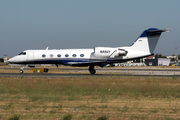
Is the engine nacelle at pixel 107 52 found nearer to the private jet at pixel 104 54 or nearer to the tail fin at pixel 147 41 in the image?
the private jet at pixel 104 54

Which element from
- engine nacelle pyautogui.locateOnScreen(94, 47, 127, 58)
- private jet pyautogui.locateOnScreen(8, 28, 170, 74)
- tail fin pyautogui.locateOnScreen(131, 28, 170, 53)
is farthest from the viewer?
tail fin pyautogui.locateOnScreen(131, 28, 170, 53)

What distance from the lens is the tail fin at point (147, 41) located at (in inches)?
1161

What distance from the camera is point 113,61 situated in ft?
97.2

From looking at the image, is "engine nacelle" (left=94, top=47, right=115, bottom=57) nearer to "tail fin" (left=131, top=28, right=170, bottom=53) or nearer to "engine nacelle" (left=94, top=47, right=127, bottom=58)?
"engine nacelle" (left=94, top=47, right=127, bottom=58)

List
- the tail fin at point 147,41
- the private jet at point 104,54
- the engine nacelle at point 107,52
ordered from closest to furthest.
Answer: the engine nacelle at point 107,52
the private jet at point 104,54
the tail fin at point 147,41

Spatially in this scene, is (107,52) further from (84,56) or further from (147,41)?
(147,41)

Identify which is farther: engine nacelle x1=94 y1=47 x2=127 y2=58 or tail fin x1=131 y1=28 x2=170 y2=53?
tail fin x1=131 y1=28 x2=170 y2=53

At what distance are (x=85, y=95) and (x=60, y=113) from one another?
183 inches

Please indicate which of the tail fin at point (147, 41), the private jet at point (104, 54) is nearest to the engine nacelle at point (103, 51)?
the private jet at point (104, 54)

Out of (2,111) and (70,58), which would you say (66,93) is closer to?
(2,111)

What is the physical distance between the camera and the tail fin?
29.5 m

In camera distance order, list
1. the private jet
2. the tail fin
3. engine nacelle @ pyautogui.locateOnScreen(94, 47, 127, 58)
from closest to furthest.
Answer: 1. engine nacelle @ pyautogui.locateOnScreen(94, 47, 127, 58)
2. the private jet
3. the tail fin

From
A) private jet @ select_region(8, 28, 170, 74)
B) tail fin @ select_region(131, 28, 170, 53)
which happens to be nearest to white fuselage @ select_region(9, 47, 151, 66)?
private jet @ select_region(8, 28, 170, 74)

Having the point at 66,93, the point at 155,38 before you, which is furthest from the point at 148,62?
the point at 66,93
